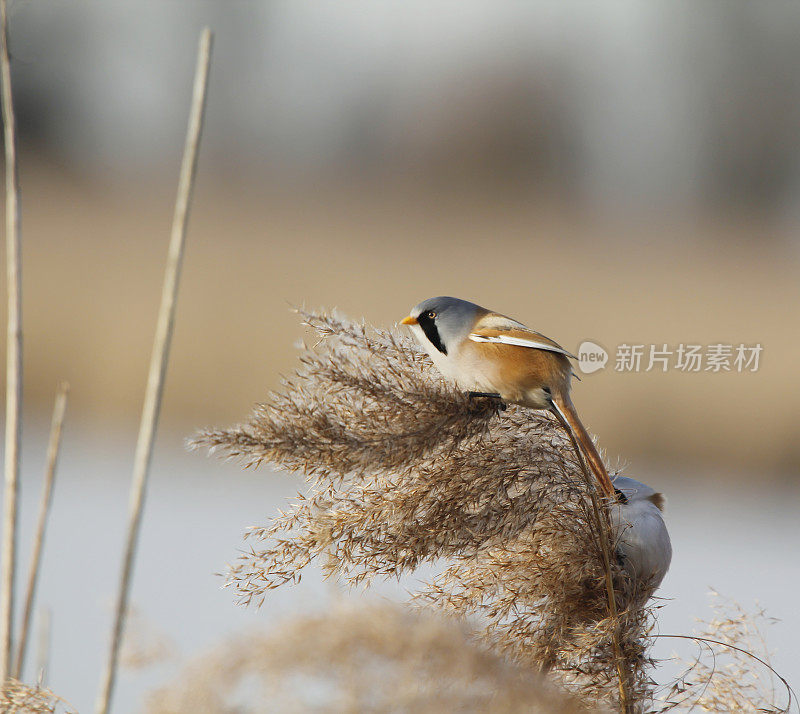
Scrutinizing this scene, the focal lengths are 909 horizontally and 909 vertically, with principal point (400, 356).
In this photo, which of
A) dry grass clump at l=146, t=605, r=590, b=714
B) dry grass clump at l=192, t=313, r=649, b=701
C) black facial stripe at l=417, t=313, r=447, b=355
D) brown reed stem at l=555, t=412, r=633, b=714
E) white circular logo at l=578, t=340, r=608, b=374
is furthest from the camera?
white circular logo at l=578, t=340, r=608, b=374

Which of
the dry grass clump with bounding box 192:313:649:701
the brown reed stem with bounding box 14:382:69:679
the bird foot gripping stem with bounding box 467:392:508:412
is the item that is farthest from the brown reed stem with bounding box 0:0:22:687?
the bird foot gripping stem with bounding box 467:392:508:412

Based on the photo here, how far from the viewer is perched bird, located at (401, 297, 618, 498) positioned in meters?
1.74

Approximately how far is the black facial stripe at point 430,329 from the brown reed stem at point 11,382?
813mm

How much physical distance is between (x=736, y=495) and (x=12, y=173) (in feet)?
14.4

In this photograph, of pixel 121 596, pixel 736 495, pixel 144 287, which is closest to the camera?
pixel 121 596

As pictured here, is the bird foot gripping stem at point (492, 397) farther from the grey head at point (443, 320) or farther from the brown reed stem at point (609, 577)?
the grey head at point (443, 320)

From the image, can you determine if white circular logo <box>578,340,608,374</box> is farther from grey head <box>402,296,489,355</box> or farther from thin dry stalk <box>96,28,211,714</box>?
thin dry stalk <box>96,28,211,714</box>

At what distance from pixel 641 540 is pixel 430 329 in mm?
622

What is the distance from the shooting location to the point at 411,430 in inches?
53.8

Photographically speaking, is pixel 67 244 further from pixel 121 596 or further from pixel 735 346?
pixel 121 596

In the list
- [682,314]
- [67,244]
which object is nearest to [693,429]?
[682,314]

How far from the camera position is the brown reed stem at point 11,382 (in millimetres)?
1369

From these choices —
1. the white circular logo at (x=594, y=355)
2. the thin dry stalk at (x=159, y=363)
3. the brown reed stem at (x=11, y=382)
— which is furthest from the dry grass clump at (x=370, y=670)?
the white circular logo at (x=594, y=355)

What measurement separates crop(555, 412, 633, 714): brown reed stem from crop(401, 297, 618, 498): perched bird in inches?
6.7
